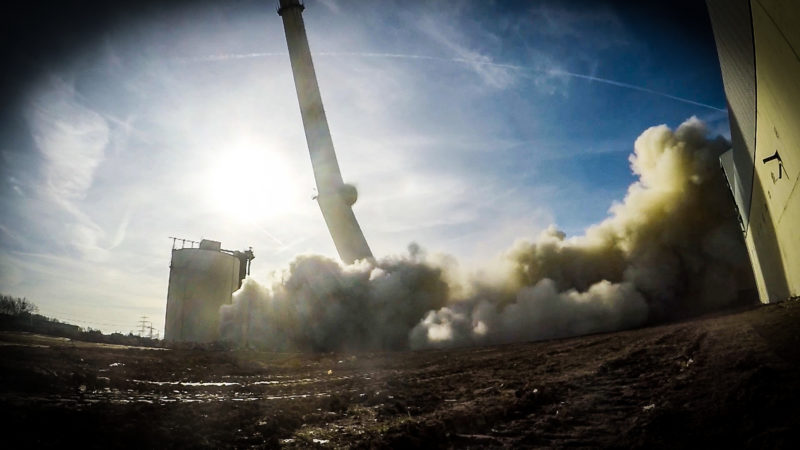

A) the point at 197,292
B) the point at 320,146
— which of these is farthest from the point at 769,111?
the point at 197,292

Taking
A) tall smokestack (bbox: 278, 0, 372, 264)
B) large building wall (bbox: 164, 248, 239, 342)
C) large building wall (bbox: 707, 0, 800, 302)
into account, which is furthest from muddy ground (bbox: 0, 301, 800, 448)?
large building wall (bbox: 164, 248, 239, 342)

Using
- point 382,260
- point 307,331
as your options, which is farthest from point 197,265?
point 382,260

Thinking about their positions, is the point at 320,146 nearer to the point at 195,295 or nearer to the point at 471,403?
the point at 195,295

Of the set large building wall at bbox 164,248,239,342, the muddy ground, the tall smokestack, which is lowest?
the muddy ground

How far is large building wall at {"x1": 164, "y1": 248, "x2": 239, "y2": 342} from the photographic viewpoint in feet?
110

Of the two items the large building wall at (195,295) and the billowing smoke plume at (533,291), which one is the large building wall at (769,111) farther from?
the large building wall at (195,295)

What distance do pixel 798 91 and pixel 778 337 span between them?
4.33 m

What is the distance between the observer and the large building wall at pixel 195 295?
33.6 meters

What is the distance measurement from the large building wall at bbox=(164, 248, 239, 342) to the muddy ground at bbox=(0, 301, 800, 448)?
24.1 metres

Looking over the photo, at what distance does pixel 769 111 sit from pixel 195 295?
36.7 metres

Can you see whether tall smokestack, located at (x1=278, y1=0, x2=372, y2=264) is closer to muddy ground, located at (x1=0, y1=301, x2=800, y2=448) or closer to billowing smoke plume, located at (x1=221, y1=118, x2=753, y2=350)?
billowing smoke plume, located at (x1=221, y1=118, x2=753, y2=350)

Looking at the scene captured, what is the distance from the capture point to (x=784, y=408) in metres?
4.40

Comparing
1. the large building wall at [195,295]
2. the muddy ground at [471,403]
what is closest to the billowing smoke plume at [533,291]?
the large building wall at [195,295]

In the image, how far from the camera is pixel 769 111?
30.8ft
